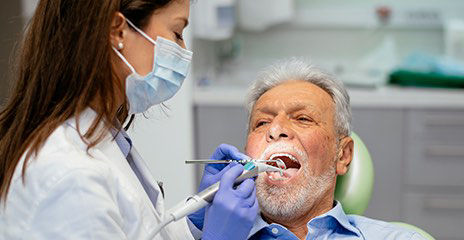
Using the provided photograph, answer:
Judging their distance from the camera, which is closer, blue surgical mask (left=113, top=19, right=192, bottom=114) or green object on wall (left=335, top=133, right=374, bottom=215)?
blue surgical mask (left=113, top=19, right=192, bottom=114)

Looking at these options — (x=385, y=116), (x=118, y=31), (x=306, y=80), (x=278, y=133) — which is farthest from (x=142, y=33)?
(x=385, y=116)

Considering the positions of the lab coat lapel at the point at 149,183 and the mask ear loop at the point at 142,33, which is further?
the lab coat lapel at the point at 149,183

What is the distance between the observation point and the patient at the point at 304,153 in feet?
5.83

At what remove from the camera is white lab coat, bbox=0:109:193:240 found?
117 cm

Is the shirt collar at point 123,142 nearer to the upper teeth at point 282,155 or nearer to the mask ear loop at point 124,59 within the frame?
the mask ear loop at point 124,59

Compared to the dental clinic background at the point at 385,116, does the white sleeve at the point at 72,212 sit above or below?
above

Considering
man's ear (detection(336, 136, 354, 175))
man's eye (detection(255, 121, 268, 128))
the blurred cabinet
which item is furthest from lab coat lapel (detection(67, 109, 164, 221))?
the blurred cabinet

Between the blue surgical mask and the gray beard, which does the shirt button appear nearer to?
the gray beard

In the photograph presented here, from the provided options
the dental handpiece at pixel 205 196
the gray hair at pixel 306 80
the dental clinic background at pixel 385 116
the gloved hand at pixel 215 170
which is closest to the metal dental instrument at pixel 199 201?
the dental handpiece at pixel 205 196

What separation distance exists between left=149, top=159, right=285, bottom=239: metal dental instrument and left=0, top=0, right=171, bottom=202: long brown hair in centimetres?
22

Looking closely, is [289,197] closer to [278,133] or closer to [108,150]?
[278,133]

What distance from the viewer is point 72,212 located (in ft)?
3.83

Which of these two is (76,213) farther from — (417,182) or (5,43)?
(417,182)

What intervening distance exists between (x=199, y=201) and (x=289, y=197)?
1.46 feet
